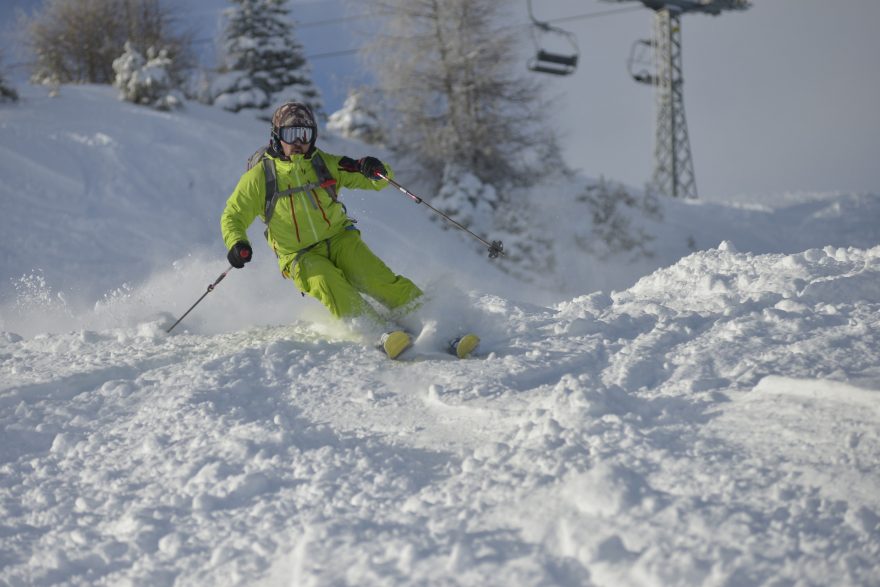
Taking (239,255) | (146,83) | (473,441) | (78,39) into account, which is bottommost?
(473,441)

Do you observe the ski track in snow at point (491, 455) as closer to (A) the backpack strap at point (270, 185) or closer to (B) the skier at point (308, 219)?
(B) the skier at point (308, 219)

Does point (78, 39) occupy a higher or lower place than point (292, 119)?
higher

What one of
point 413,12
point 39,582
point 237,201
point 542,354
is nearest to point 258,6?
point 413,12

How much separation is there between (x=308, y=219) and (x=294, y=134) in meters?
0.63

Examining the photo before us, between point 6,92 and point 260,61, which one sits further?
point 260,61

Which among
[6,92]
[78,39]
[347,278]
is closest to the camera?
[347,278]

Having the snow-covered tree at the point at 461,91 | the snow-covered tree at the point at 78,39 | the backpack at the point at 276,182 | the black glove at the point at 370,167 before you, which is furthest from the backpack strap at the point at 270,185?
the snow-covered tree at the point at 78,39

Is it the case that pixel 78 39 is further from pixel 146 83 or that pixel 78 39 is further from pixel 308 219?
pixel 308 219

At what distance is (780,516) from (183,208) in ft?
45.7

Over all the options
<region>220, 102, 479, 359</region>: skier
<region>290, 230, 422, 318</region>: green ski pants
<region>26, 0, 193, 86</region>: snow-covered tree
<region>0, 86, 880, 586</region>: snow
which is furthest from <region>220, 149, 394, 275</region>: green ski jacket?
<region>26, 0, 193, 86</region>: snow-covered tree

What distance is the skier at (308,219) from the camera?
222 inches

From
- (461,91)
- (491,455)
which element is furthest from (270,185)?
(461,91)

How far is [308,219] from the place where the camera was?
577cm

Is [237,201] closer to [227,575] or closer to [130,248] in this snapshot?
[227,575]
